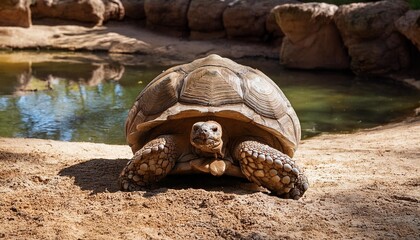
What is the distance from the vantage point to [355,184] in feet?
10.9

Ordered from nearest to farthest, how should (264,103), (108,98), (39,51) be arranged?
(264,103) < (108,98) < (39,51)

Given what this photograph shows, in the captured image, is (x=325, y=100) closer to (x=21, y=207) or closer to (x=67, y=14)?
(x=21, y=207)

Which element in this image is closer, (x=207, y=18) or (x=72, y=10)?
(x=207, y=18)

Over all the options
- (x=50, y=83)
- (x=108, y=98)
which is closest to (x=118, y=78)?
(x=50, y=83)

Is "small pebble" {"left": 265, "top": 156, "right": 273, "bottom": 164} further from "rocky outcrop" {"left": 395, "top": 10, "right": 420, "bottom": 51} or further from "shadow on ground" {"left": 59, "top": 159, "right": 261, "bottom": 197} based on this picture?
"rocky outcrop" {"left": 395, "top": 10, "right": 420, "bottom": 51}

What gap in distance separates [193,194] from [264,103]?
73 centimetres

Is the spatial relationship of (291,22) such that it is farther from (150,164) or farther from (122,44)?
(150,164)

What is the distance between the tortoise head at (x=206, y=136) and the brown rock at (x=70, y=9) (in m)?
14.2

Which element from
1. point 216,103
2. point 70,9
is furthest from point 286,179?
point 70,9

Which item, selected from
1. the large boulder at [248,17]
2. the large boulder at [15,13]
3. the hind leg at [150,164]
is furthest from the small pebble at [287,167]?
the large boulder at [15,13]

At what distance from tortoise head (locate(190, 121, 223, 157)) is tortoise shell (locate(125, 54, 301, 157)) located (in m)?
0.15

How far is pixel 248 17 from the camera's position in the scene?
1504 cm

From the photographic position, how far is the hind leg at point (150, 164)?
304cm

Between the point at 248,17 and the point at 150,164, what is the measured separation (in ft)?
40.7
